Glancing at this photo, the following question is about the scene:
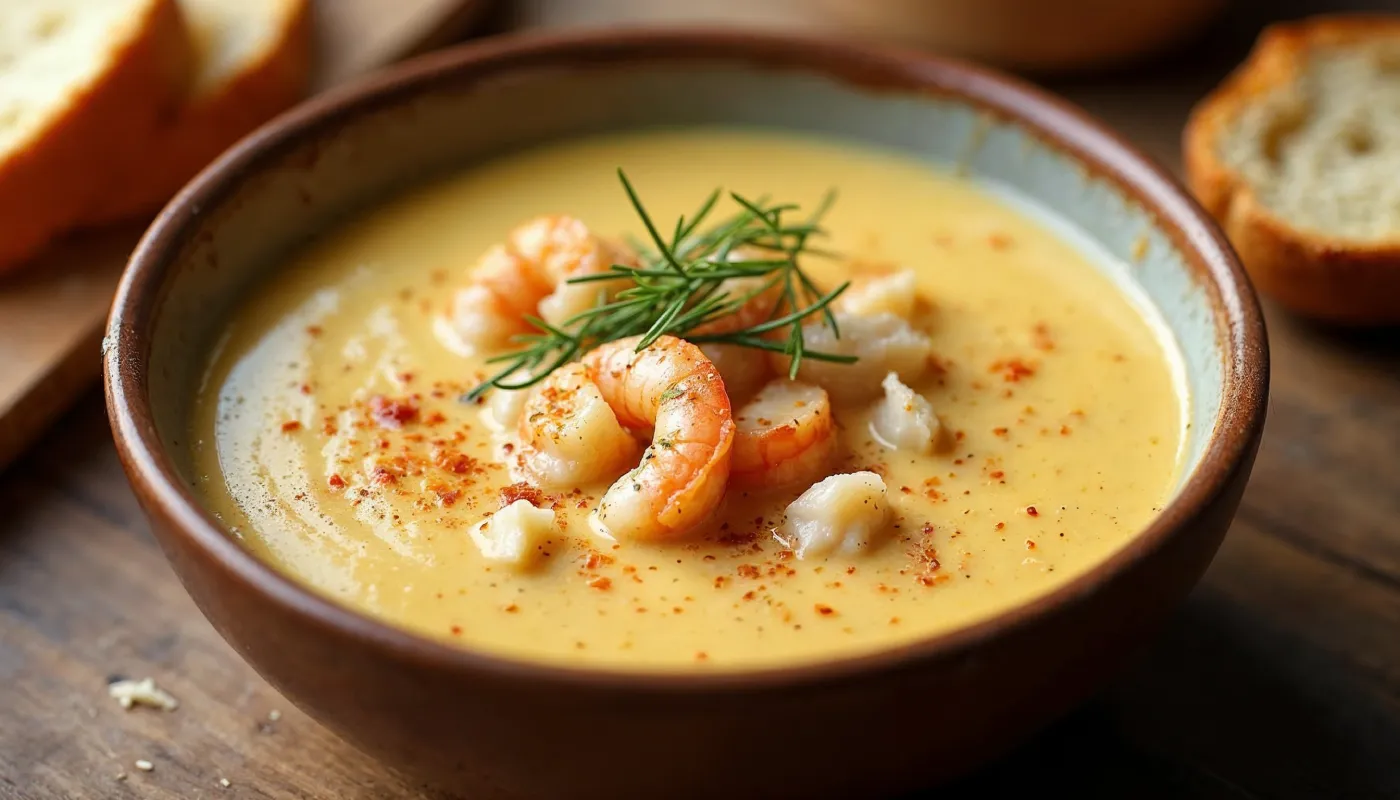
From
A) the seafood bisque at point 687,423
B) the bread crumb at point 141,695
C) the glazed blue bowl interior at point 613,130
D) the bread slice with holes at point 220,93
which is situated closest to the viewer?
the seafood bisque at point 687,423

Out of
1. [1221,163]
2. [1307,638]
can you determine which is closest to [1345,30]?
[1221,163]

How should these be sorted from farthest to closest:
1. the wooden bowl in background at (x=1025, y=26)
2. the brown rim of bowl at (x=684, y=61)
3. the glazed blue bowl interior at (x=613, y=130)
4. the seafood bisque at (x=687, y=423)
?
1. the wooden bowl in background at (x=1025, y=26)
2. the glazed blue bowl interior at (x=613, y=130)
3. the seafood bisque at (x=687, y=423)
4. the brown rim of bowl at (x=684, y=61)

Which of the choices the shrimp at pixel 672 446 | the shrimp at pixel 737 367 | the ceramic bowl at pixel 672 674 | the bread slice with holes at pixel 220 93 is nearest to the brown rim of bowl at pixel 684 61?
the ceramic bowl at pixel 672 674

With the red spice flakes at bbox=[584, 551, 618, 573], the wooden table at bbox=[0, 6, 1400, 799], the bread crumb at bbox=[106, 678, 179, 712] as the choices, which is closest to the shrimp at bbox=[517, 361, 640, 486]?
the red spice flakes at bbox=[584, 551, 618, 573]

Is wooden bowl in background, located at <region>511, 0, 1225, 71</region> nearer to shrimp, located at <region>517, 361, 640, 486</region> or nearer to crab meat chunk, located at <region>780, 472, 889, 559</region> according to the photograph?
shrimp, located at <region>517, 361, 640, 486</region>

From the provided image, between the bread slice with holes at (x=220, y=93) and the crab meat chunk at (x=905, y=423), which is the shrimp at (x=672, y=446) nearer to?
the crab meat chunk at (x=905, y=423)

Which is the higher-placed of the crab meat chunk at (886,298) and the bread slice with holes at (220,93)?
the bread slice with holes at (220,93)

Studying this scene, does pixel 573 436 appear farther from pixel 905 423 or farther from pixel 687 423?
pixel 905 423

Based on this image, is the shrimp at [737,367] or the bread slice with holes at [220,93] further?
the bread slice with holes at [220,93]
